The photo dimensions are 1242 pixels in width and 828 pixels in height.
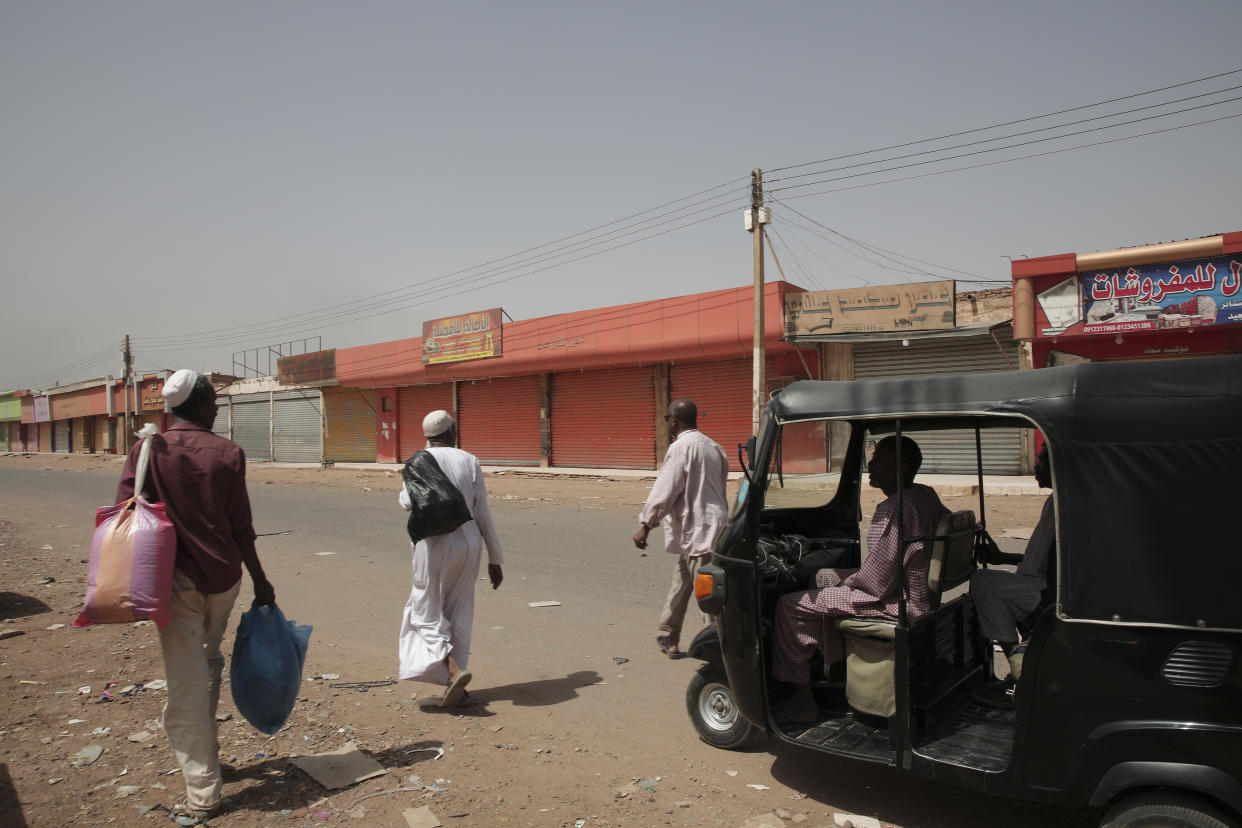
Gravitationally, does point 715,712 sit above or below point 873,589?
below

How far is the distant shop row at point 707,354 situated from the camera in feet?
50.2

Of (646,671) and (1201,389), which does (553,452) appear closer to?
(646,671)

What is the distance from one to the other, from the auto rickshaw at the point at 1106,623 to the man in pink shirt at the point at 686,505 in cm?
181

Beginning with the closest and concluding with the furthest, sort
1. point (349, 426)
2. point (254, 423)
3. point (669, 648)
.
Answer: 1. point (669, 648)
2. point (349, 426)
3. point (254, 423)

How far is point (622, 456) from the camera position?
80.0 feet

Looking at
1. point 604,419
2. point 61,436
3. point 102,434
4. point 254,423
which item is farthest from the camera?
point 61,436

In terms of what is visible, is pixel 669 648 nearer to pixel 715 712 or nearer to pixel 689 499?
pixel 689 499

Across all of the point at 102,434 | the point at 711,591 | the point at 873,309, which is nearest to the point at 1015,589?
the point at 711,591

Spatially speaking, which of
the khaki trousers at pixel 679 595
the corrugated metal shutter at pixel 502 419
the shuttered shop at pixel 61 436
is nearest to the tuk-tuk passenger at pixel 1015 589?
the khaki trousers at pixel 679 595

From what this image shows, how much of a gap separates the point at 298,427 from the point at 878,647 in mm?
39989

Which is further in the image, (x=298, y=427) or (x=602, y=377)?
(x=298, y=427)

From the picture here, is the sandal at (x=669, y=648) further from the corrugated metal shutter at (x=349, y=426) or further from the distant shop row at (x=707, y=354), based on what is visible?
the corrugated metal shutter at (x=349, y=426)

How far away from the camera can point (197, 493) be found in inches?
128

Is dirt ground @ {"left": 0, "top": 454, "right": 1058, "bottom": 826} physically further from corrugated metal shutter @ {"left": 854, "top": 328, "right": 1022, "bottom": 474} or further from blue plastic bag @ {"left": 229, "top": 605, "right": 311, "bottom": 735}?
corrugated metal shutter @ {"left": 854, "top": 328, "right": 1022, "bottom": 474}
